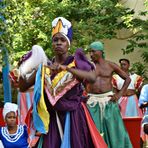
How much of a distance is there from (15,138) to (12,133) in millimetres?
84

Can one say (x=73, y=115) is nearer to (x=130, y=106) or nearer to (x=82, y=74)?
(x=82, y=74)

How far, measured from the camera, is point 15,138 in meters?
7.13

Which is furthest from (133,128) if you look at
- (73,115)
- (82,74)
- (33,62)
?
(33,62)

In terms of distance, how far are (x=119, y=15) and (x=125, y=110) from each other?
2862 mm

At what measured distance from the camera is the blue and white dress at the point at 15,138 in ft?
→ 23.2

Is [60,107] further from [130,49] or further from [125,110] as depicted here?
[130,49]

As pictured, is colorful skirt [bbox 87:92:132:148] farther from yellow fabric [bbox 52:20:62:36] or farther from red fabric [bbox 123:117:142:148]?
yellow fabric [bbox 52:20:62:36]

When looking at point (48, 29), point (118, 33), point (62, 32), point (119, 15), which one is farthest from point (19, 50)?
point (62, 32)

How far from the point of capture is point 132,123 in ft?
29.0

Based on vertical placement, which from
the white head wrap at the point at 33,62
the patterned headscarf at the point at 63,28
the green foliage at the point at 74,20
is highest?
the green foliage at the point at 74,20

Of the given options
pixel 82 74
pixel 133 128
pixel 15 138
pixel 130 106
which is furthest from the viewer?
pixel 130 106

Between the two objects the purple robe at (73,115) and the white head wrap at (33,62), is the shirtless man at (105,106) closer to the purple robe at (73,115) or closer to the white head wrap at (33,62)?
the purple robe at (73,115)

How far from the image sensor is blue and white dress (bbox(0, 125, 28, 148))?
7.07m

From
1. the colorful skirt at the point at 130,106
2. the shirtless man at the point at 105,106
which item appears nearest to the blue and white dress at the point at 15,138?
the shirtless man at the point at 105,106
